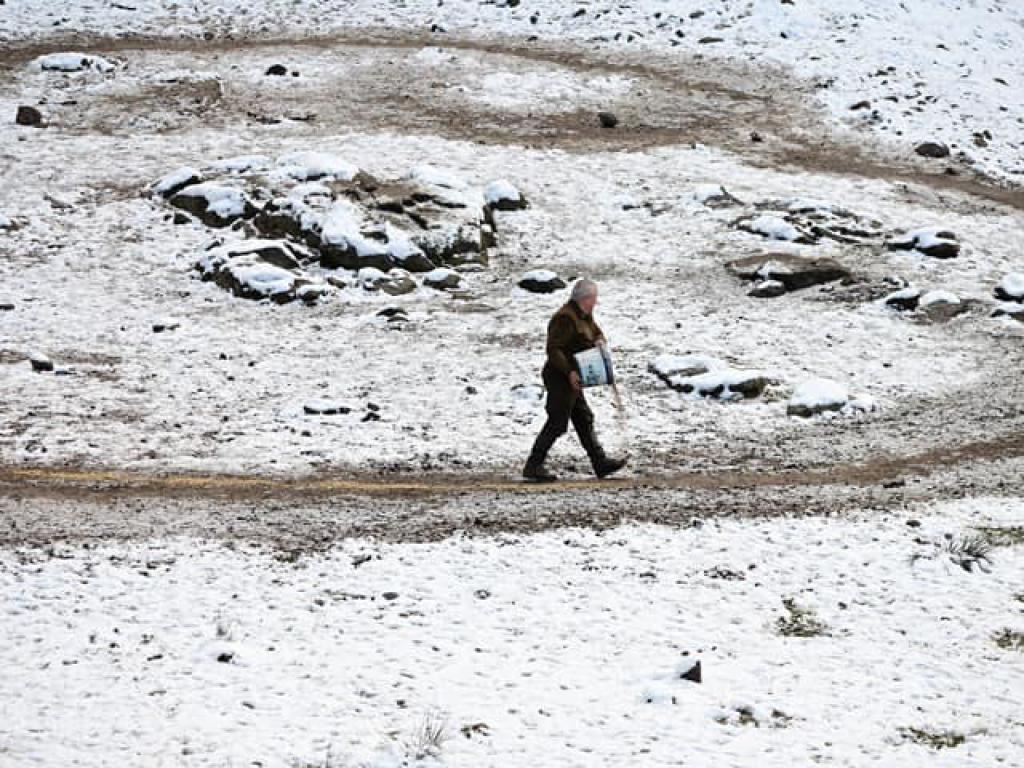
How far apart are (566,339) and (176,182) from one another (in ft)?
44.6

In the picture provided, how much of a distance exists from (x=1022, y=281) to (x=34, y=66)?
1013 inches

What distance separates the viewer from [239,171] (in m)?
24.0

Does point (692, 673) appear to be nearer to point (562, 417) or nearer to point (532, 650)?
point (532, 650)

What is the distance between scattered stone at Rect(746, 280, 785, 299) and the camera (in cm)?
2092

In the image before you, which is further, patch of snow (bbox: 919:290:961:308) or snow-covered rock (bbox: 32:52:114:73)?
snow-covered rock (bbox: 32:52:114:73)

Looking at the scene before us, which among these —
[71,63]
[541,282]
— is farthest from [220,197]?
[71,63]

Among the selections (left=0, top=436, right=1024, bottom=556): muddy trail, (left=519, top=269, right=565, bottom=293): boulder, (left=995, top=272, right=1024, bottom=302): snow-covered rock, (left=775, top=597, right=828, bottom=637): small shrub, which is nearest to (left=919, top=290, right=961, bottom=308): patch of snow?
(left=995, top=272, right=1024, bottom=302): snow-covered rock

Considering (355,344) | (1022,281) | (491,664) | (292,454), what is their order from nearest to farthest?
(491,664) < (292,454) < (355,344) < (1022,281)

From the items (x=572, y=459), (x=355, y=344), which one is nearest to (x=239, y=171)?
(x=355, y=344)

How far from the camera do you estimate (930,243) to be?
2267 cm

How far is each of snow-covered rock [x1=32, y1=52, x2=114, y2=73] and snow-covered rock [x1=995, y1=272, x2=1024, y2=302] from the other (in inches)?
932

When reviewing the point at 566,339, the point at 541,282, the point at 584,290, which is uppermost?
the point at 584,290

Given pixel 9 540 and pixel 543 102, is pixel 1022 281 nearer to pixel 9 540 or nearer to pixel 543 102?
pixel 543 102

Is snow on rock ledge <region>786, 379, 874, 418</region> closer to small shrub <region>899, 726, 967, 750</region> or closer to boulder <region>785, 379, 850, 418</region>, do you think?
boulder <region>785, 379, 850, 418</region>
